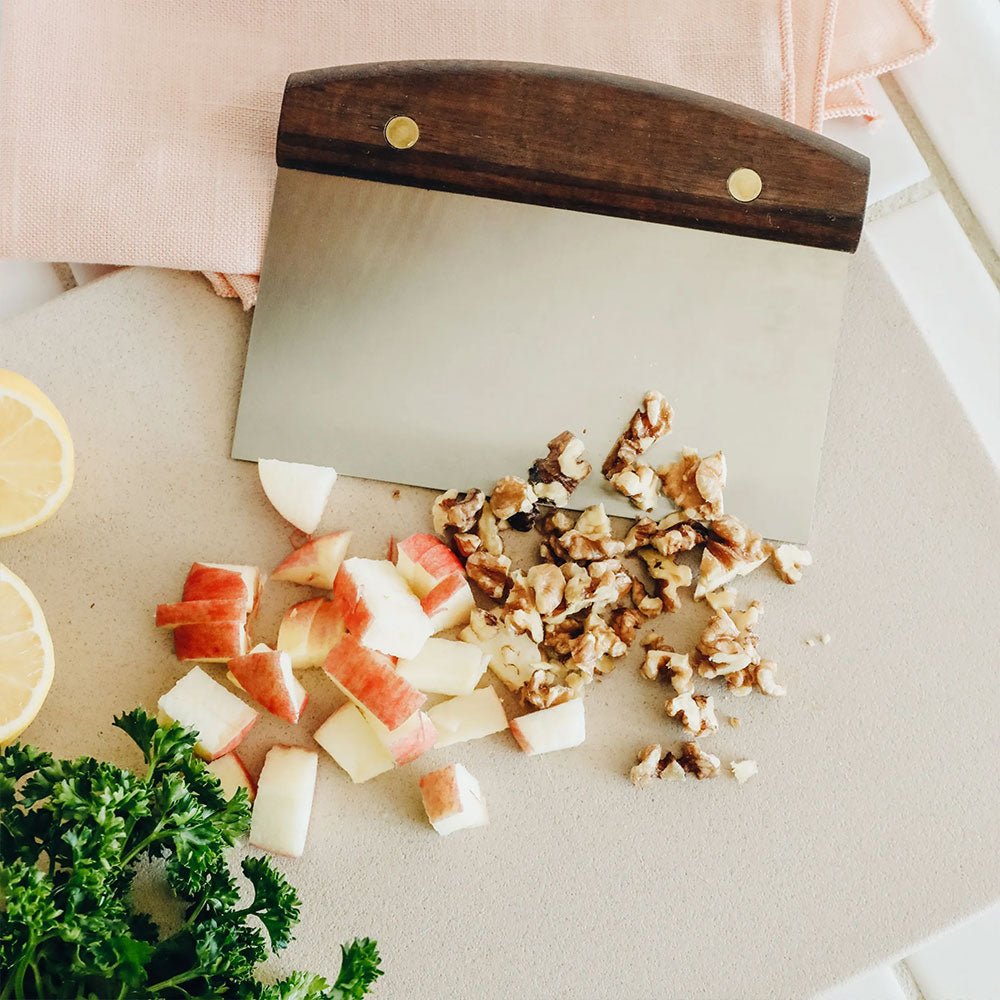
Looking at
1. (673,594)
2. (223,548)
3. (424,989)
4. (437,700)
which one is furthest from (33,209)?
(424,989)

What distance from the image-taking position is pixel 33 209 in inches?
45.7

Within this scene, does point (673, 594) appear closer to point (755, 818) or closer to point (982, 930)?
point (755, 818)

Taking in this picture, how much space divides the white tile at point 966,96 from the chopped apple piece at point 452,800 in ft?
2.77

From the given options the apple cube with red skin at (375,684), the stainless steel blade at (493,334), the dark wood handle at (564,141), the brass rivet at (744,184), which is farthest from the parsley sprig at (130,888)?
the brass rivet at (744,184)

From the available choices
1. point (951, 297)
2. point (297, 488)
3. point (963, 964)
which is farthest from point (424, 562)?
point (963, 964)

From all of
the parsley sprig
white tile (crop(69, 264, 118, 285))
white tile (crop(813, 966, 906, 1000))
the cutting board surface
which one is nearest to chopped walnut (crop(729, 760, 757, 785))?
the cutting board surface

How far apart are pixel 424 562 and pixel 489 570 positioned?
2.7 inches

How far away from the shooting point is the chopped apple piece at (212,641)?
1.11 m

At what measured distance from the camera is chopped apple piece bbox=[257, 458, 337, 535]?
3.76 feet

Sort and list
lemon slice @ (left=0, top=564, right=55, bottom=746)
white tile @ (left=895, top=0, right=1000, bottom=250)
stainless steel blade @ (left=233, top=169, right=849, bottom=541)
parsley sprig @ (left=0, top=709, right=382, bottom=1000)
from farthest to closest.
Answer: white tile @ (left=895, top=0, right=1000, bottom=250) < stainless steel blade @ (left=233, top=169, right=849, bottom=541) < lemon slice @ (left=0, top=564, right=55, bottom=746) < parsley sprig @ (left=0, top=709, right=382, bottom=1000)

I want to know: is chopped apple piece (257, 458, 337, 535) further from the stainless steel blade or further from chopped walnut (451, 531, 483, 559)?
chopped walnut (451, 531, 483, 559)

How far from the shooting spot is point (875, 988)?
4.05 ft

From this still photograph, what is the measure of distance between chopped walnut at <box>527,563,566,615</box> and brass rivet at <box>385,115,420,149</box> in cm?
46

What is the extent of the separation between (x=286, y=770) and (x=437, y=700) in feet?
0.55
